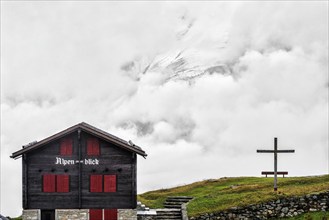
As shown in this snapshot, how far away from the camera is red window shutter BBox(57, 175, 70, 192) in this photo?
44312mm

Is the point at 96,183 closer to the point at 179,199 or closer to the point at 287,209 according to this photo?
the point at 179,199

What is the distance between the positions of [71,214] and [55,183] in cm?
279

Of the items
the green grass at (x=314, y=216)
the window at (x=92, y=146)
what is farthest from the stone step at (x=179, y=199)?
the green grass at (x=314, y=216)

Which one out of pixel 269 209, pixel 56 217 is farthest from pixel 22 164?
pixel 269 209

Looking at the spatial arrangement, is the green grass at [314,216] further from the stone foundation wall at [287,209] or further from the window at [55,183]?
the window at [55,183]

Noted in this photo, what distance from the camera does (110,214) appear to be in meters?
44.5

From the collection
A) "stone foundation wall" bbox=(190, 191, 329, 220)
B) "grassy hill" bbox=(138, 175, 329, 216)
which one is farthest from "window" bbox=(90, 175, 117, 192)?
"stone foundation wall" bbox=(190, 191, 329, 220)

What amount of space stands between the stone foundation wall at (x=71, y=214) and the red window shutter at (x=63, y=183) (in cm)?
166

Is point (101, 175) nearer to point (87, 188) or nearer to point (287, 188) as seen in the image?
point (87, 188)

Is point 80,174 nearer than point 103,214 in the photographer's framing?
Yes

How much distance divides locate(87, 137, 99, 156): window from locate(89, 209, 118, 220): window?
4575mm

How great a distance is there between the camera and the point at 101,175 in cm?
4438

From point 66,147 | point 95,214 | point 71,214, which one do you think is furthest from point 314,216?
point 66,147

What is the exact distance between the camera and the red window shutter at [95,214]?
4441cm
